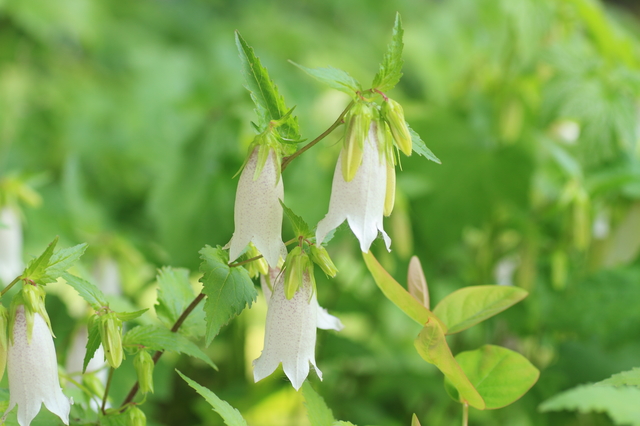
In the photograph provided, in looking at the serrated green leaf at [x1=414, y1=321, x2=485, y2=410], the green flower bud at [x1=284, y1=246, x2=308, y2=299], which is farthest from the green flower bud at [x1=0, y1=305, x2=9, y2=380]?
the serrated green leaf at [x1=414, y1=321, x2=485, y2=410]

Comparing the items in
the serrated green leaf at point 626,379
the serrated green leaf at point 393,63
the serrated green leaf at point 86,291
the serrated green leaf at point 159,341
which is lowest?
the serrated green leaf at point 159,341

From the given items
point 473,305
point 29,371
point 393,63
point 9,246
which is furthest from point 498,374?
point 9,246

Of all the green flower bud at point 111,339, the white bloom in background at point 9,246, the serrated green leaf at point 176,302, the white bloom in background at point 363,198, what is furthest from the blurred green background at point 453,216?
the white bloom in background at point 363,198

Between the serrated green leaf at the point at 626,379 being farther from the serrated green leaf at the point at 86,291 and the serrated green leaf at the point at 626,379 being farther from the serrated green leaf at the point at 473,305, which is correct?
the serrated green leaf at the point at 86,291

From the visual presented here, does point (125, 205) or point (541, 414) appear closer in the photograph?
point (541, 414)

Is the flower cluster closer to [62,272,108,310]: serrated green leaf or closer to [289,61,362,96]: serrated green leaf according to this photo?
[289,61,362,96]: serrated green leaf

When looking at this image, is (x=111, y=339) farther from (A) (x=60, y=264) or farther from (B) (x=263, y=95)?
(B) (x=263, y=95)

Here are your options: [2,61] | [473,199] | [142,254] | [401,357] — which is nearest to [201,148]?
[142,254]

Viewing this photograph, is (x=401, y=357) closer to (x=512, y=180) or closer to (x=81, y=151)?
(x=512, y=180)
